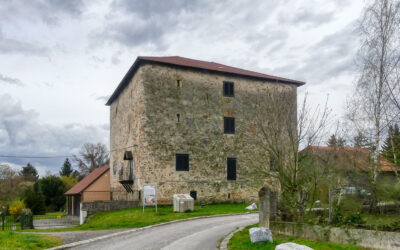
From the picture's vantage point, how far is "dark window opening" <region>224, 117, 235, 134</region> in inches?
1073

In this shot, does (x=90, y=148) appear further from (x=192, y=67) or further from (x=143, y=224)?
(x=143, y=224)

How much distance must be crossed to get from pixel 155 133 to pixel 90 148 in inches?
1682

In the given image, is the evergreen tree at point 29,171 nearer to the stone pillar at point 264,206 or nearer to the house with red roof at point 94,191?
the house with red roof at point 94,191

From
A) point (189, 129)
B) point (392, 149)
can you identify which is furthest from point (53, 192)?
point (392, 149)

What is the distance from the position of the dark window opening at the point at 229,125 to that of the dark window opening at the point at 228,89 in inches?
73.3

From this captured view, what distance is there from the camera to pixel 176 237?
1254 centimetres

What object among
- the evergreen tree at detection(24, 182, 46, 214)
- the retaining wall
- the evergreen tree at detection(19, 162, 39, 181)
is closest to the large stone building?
the retaining wall

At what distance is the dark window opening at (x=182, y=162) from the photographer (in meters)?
25.2

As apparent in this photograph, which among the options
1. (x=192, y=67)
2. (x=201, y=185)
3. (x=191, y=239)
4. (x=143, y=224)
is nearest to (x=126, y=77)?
(x=192, y=67)

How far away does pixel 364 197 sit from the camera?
42.4 feet

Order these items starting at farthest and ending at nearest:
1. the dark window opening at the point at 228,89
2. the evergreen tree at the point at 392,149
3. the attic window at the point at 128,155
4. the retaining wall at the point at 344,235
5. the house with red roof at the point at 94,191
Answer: the house with red roof at the point at 94,191 → the dark window opening at the point at 228,89 → the attic window at the point at 128,155 → the evergreen tree at the point at 392,149 → the retaining wall at the point at 344,235

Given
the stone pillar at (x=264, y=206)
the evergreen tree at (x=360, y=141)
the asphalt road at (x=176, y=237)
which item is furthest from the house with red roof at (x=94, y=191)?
the stone pillar at (x=264, y=206)

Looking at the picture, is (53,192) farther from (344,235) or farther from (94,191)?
(344,235)

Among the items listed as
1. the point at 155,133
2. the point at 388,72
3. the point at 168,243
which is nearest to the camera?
the point at 168,243
